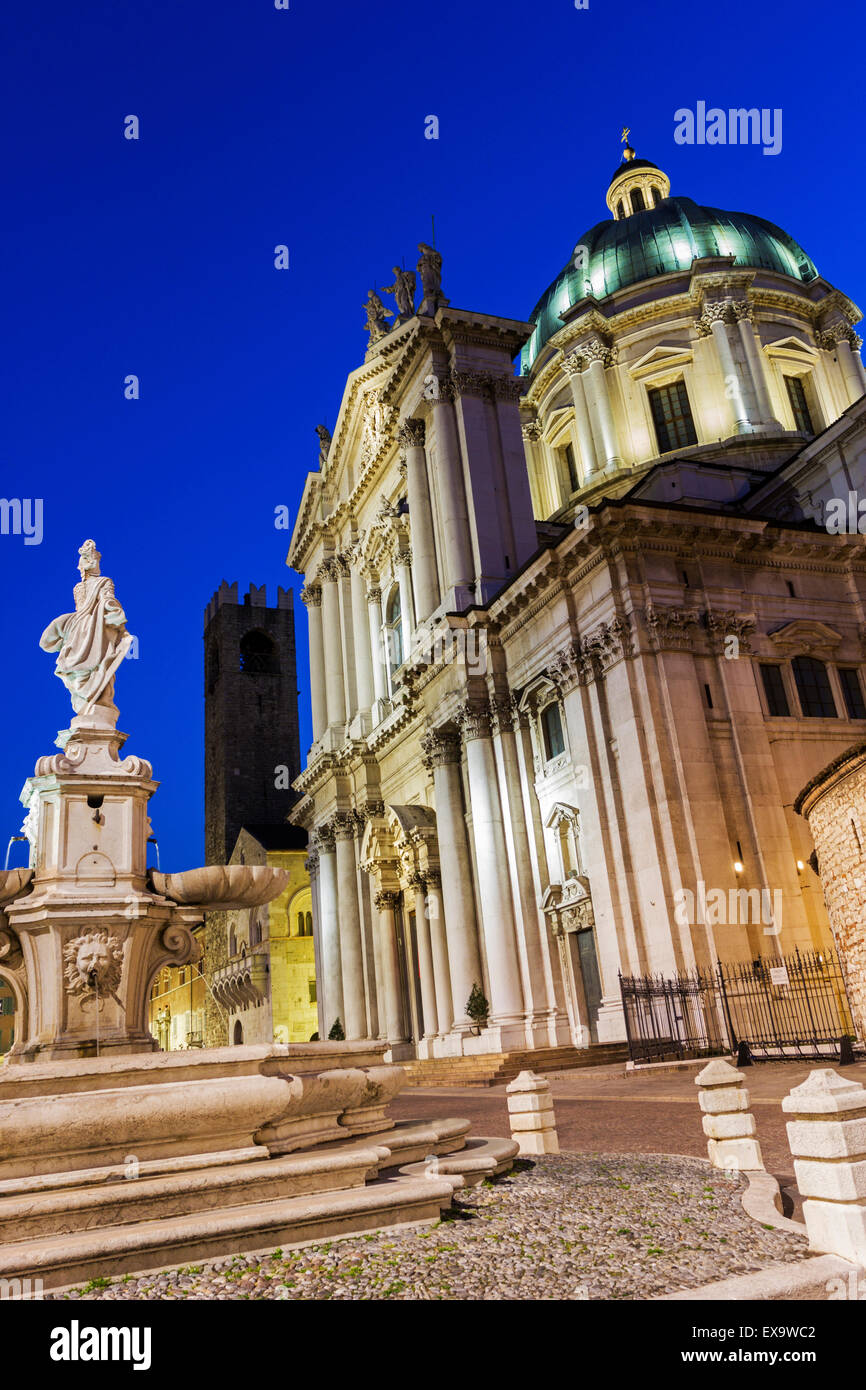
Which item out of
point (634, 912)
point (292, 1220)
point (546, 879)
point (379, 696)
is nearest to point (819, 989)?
point (634, 912)

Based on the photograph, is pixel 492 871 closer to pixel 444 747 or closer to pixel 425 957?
pixel 444 747

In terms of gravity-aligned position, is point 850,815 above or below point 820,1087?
above

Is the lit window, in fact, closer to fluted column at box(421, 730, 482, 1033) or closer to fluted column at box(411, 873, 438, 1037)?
fluted column at box(421, 730, 482, 1033)

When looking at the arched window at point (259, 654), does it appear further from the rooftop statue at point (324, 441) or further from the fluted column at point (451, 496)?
the fluted column at point (451, 496)

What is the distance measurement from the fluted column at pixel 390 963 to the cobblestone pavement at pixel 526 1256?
1226 inches

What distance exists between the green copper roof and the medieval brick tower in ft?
130

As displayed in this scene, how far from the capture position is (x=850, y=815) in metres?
17.7

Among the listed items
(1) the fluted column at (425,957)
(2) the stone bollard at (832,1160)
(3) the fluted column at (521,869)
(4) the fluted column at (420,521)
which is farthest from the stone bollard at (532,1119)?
(4) the fluted column at (420,521)

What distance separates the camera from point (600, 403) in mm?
42375

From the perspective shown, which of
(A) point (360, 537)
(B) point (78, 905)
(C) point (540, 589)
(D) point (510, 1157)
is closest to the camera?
(D) point (510, 1157)

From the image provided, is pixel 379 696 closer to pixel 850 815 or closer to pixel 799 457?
pixel 799 457

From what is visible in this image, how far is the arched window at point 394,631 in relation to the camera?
138ft

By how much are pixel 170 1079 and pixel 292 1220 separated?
170 centimetres

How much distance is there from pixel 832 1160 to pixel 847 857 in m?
13.5
